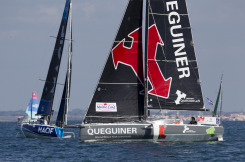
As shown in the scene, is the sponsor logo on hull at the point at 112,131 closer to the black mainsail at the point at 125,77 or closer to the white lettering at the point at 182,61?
→ the black mainsail at the point at 125,77

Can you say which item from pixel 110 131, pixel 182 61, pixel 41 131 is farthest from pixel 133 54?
pixel 41 131

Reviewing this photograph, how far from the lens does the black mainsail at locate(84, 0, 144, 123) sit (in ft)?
113

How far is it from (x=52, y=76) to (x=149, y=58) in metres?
14.4

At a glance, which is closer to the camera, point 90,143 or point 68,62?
point 90,143

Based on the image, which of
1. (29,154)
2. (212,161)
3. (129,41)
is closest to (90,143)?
(29,154)

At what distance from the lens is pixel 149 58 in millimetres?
34375

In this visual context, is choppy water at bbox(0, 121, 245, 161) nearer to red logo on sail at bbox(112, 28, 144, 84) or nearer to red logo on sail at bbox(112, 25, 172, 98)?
red logo on sail at bbox(112, 25, 172, 98)

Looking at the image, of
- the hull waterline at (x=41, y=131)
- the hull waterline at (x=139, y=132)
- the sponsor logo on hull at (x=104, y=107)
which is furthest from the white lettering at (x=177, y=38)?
the hull waterline at (x=41, y=131)

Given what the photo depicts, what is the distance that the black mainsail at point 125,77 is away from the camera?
113ft

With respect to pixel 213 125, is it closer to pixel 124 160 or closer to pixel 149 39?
pixel 149 39

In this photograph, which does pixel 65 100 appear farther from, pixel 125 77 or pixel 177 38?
pixel 177 38

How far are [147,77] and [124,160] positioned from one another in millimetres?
7835

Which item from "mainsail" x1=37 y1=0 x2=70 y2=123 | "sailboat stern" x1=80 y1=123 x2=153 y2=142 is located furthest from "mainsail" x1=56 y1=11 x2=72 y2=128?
"sailboat stern" x1=80 y1=123 x2=153 y2=142

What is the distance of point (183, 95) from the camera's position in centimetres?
3491
